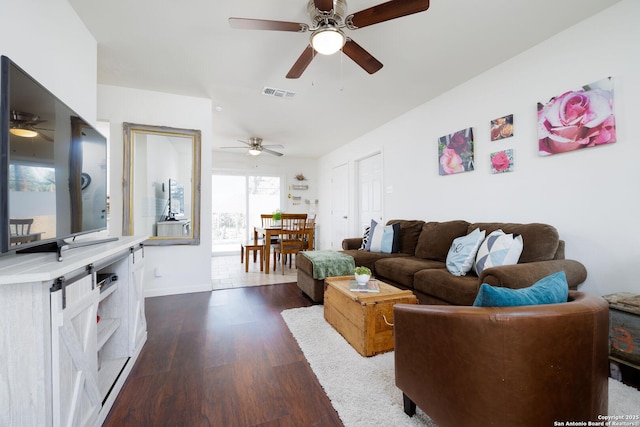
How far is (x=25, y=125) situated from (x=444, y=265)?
307 centimetres

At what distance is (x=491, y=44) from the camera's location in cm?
229

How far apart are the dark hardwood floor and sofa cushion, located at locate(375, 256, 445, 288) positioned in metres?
1.21

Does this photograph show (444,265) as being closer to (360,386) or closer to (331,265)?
(331,265)

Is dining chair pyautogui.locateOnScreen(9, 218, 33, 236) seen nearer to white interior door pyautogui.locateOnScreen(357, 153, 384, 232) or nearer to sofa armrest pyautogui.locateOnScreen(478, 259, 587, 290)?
sofa armrest pyautogui.locateOnScreen(478, 259, 587, 290)

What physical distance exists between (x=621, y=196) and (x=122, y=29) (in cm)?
396

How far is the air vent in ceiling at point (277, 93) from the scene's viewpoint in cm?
317

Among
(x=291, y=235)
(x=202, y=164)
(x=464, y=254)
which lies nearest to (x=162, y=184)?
(x=202, y=164)

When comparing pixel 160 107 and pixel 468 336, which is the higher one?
pixel 160 107

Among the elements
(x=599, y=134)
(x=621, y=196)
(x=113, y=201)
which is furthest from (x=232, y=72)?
(x=621, y=196)

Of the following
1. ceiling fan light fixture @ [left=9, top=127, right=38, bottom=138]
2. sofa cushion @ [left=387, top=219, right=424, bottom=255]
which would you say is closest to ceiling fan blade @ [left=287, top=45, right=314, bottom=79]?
ceiling fan light fixture @ [left=9, top=127, right=38, bottom=138]

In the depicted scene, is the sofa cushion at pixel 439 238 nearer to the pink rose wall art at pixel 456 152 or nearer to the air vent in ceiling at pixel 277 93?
the pink rose wall art at pixel 456 152

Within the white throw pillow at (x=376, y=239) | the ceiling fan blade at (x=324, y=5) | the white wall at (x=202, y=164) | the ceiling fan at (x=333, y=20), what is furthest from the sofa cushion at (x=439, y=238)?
the white wall at (x=202, y=164)

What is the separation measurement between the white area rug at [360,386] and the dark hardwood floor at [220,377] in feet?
0.23

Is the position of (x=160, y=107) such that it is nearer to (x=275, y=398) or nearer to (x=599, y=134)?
(x=275, y=398)
